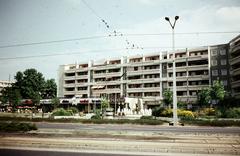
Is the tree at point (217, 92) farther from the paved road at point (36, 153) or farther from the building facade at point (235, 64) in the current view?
the paved road at point (36, 153)

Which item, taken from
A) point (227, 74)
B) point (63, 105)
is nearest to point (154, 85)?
point (227, 74)

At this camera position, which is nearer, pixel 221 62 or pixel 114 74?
pixel 221 62

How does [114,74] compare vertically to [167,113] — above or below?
above

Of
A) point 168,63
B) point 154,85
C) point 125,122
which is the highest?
point 168,63

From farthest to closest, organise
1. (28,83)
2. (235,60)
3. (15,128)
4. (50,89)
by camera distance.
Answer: (50,89) < (28,83) < (235,60) < (15,128)

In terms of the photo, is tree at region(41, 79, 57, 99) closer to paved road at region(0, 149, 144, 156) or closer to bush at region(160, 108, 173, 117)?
bush at region(160, 108, 173, 117)

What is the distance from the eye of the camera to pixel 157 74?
77375mm

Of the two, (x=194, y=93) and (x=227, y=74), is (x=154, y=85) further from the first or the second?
(x=227, y=74)

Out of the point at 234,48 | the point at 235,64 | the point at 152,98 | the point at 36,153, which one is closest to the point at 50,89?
the point at 152,98

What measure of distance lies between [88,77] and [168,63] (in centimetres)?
2940

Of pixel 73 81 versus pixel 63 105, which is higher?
pixel 73 81

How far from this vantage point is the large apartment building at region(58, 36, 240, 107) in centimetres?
6806

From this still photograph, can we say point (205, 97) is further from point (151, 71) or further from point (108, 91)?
point (108, 91)

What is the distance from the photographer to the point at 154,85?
7719cm
